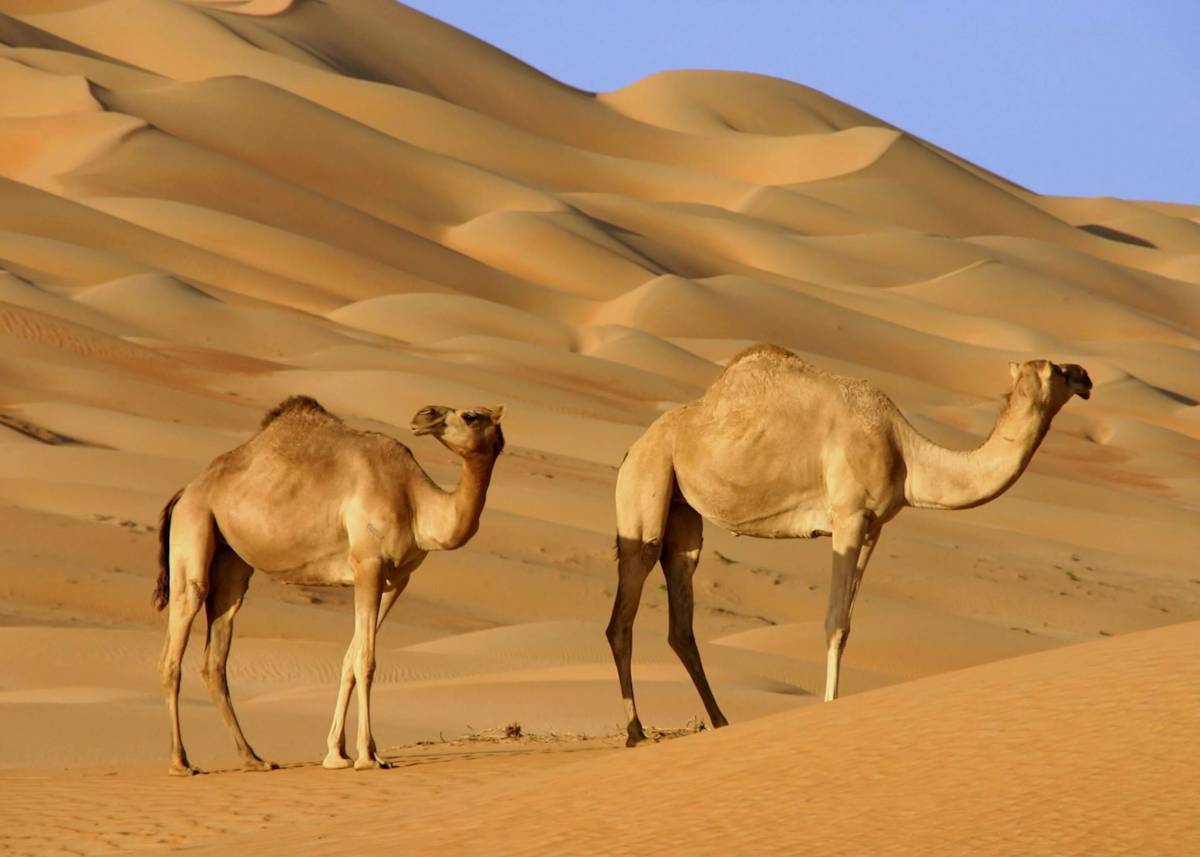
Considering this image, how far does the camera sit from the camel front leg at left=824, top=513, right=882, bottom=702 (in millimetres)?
11117

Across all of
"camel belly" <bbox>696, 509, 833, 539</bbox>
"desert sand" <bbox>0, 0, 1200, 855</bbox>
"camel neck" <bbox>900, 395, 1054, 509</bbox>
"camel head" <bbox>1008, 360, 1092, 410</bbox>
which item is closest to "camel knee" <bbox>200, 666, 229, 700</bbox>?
"desert sand" <bbox>0, 0, 1200, 855</bbox>

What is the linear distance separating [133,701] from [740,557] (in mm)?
13002

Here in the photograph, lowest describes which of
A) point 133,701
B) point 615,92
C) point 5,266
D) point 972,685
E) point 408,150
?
point 133,701

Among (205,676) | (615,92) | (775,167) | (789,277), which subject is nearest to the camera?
(205,676)

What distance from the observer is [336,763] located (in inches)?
448

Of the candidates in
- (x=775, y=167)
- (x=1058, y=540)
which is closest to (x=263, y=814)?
(x=1058, y=540)

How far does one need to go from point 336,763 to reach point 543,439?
82.7 feet

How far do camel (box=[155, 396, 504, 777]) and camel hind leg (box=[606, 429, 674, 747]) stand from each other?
1305 millimetres

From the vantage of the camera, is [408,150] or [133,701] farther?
[408,150]

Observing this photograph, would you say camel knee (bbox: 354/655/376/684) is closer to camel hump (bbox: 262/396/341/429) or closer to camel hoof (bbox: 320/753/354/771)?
camel hoof (bbox: 320/753/354/771)

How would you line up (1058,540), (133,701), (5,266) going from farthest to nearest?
(5,266)
(1058,540)
(133,701)

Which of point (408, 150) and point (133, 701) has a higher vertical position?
point (408, 150)

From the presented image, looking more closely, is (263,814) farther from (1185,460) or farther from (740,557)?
(1185,460)

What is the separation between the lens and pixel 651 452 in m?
12.1
